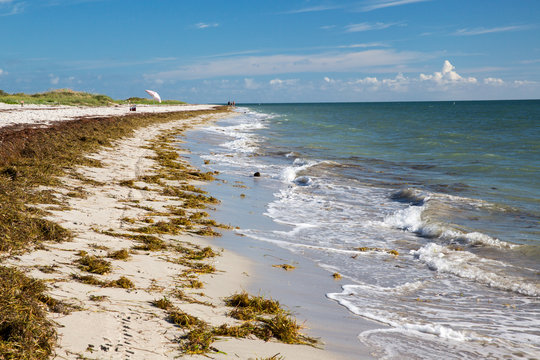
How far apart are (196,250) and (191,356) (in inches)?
115

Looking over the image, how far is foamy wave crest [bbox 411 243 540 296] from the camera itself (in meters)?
5.91

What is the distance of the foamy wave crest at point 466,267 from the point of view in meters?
5.91

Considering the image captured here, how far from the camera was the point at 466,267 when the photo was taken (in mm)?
6570

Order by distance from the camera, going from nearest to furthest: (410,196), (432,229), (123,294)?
(123,294), (432,229), (410,196)

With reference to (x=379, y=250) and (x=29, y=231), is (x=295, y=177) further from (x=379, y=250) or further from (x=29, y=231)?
(x=29, y=231)

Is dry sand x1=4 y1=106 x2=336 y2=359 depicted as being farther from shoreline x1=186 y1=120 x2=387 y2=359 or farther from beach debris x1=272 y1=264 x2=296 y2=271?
beach debris x1=272 y1=264 x2=296 y2=271

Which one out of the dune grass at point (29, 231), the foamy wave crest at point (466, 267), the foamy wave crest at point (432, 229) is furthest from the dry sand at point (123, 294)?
the foamy wave crest at point (432, 229)

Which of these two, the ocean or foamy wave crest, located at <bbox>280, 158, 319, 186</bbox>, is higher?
foamy wave crest, located at <bbox>280, 158, 319, 186</bbox>

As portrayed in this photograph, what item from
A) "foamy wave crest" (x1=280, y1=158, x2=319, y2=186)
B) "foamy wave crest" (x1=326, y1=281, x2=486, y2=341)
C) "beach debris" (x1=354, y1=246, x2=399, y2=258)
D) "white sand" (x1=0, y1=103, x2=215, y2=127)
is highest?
"white sand" (x1=0, y1=103, x2=215, y2=127)

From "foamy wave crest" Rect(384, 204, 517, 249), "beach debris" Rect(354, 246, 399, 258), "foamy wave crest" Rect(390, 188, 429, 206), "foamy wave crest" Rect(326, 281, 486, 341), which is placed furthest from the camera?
"foamy wave crest" Rect(390, 188, 429, 206)

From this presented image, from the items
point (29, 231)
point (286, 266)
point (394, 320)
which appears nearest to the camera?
point (394, 320)

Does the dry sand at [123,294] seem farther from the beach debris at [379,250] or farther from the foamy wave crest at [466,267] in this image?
the foamy wave crest at [466,267]

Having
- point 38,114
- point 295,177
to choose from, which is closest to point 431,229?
point 295,177

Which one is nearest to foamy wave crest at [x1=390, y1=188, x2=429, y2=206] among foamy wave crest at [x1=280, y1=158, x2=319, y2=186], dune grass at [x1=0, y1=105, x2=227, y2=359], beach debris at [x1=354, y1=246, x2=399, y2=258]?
foamy wave crest at [x1=280, y1=158, x2=319, y2=186]
